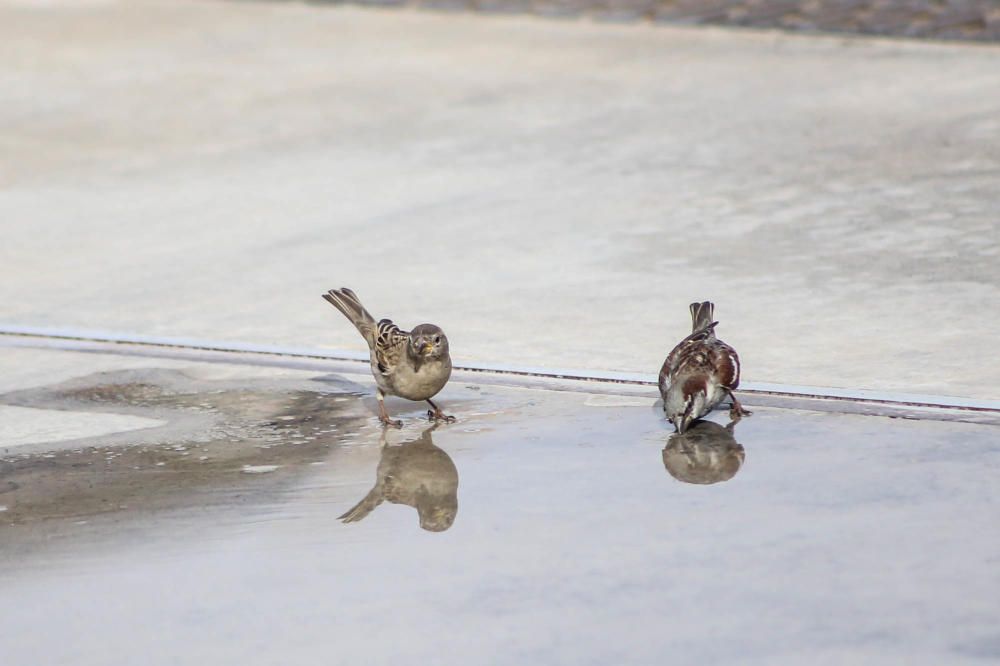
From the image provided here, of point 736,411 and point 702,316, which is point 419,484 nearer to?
point 736,411

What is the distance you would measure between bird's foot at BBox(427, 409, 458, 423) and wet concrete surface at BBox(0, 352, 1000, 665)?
0.24ft

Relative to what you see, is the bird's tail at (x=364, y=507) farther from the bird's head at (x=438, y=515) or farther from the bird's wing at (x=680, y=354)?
the bird's wing at (x=680, y=354)

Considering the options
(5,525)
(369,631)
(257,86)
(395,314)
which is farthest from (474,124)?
(369,631)

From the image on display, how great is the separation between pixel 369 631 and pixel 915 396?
2.70 meters

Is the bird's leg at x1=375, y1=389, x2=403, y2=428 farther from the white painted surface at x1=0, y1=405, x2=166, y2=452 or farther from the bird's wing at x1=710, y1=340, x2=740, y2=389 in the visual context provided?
the bird's wing at x1=710, y1=340, x2=740, y2=389

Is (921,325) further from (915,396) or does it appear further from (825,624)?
(825,624)

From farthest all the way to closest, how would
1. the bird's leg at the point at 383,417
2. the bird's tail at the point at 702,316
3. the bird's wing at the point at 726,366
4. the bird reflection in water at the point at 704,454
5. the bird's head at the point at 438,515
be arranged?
1. the bird's tail at the point at 702,316
2. the bird's leg at the point at 383,417
3. the bird's wing at the point at 726,366
4. the bird reflection in water at the point at 704,454
5. the bird's head at the point at 438,515

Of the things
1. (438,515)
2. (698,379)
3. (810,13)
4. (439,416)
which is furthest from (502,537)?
(810,13)

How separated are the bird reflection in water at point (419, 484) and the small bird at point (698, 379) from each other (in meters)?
0.88

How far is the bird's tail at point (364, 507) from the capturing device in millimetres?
5246

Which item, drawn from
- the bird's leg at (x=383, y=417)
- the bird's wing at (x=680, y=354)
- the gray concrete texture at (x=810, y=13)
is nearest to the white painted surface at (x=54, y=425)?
the bird's leg at (x=383, y=417)

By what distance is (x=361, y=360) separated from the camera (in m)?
7.25

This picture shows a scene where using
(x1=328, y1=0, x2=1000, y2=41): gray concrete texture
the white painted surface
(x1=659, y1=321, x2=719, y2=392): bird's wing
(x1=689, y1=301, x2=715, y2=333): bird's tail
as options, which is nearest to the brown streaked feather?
(x1=689, y1=301, x2=715, y2=333): bird's tail

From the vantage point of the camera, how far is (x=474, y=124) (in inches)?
468
